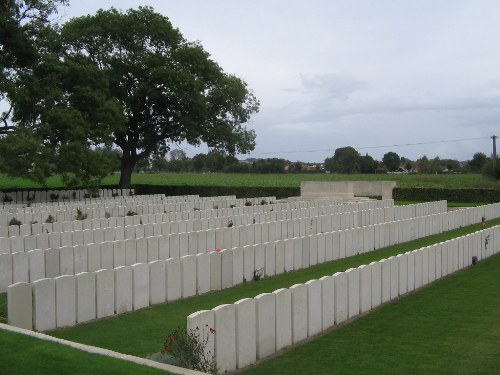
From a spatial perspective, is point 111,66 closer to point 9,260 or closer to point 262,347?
point 9,260

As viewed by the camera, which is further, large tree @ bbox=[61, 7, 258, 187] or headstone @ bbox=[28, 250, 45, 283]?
large tree @ bbox=[61, 7, 258, 187]

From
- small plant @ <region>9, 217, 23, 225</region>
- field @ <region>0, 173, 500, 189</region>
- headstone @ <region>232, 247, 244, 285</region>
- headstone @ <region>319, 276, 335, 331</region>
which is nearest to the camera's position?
headstone @ <region>319, 276, 335, 331</region>

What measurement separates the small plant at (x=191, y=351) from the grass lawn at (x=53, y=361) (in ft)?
1.19

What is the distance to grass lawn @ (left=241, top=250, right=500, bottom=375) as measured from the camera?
6.18m

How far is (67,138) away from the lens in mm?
29047

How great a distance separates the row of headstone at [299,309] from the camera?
593 cm

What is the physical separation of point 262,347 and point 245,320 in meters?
0.49

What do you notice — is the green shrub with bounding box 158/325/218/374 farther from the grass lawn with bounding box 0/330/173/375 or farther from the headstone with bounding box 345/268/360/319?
the headstone with bounding box 345/268/360/319

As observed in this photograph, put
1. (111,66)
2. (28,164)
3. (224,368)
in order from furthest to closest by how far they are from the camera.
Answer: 1. (111,66)
2. (28,164)
3. (224,368)

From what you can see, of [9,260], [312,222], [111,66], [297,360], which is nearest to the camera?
[297,360]

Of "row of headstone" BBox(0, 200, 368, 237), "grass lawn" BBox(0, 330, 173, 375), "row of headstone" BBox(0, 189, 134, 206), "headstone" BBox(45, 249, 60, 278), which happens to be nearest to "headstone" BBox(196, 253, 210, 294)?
"headstone" BBox(45, 249, 60, 278)

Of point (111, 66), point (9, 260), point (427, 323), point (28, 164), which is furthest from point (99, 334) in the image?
point (111, 66)

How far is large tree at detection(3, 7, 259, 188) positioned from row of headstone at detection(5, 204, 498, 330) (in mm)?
18815

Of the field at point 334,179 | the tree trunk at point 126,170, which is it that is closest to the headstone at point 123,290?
the tree trunk at point 126,170
